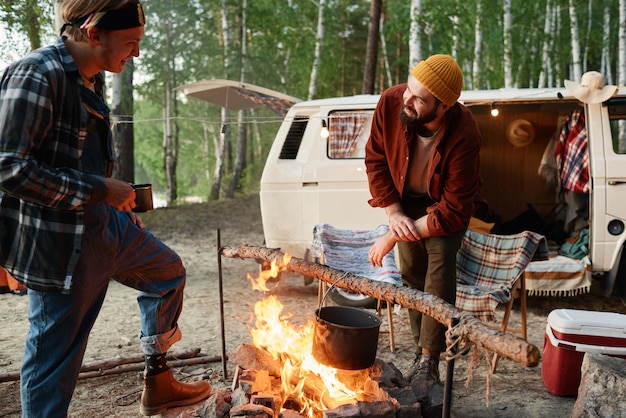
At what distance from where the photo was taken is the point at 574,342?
3275 millimetres

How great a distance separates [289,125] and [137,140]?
3319 cm

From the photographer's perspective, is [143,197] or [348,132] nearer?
[143,197]

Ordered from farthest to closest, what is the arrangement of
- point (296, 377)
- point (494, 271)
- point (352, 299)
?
point (352, 299) < point (494, 271) < point (296, 377)

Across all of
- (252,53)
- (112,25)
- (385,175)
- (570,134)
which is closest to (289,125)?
(385,175)

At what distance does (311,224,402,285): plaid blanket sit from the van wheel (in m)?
0.60

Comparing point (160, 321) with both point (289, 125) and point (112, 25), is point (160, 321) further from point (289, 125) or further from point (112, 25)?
point (289, 125)

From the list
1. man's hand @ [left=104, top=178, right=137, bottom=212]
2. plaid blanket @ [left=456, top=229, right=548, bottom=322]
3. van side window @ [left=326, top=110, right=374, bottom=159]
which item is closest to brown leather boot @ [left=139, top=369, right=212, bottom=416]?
man's hand @ [left=104, top=178, right=137, bottom=212]

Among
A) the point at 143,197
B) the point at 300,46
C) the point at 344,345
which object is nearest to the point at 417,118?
the point at 344,345

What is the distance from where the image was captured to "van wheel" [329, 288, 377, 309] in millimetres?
5113

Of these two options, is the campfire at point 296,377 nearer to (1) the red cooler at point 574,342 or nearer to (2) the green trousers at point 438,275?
(2) the green trousers at point 438,275

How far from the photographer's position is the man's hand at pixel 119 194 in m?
2.08

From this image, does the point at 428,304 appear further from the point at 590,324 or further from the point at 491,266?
the point at 491,266

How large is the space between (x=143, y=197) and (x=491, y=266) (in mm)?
3045

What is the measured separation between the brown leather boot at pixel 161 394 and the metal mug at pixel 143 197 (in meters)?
1.02
